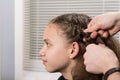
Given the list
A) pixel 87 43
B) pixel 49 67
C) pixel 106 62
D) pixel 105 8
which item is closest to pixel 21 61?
pixel 105 8

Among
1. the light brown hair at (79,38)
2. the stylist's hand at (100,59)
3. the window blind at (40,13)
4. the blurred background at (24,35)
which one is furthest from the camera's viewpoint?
the blurred background at (24,35)

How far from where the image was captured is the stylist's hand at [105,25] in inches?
44.6

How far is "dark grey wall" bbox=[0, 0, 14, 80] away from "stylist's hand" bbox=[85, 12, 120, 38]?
47.1 inches

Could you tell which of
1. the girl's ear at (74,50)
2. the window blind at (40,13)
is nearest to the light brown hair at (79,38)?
the girl's ear at (74,50)

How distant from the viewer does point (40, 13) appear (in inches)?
87.5

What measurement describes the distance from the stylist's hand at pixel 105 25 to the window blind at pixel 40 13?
0.92 meters

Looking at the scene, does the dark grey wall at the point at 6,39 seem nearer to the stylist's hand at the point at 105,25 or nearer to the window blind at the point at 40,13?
the window blind at the point at 40,13

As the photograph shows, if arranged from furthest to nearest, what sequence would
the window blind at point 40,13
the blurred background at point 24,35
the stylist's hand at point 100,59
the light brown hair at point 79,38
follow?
the blurred background at point 24,35, the window blind at point 40,13, the light brown hair at point 79,38, the stylist's hand at point 100,59

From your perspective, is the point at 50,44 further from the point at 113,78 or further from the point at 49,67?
the point at 113,78

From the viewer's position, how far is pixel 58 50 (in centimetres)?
128

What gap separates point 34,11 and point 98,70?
128 cm

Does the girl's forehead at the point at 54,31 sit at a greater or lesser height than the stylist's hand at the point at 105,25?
lesser

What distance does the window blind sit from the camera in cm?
209

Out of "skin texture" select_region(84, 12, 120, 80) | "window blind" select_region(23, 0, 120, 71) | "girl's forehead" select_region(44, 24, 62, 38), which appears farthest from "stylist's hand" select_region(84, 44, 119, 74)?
"window blind" select_region(23, 0, 120, 71)
